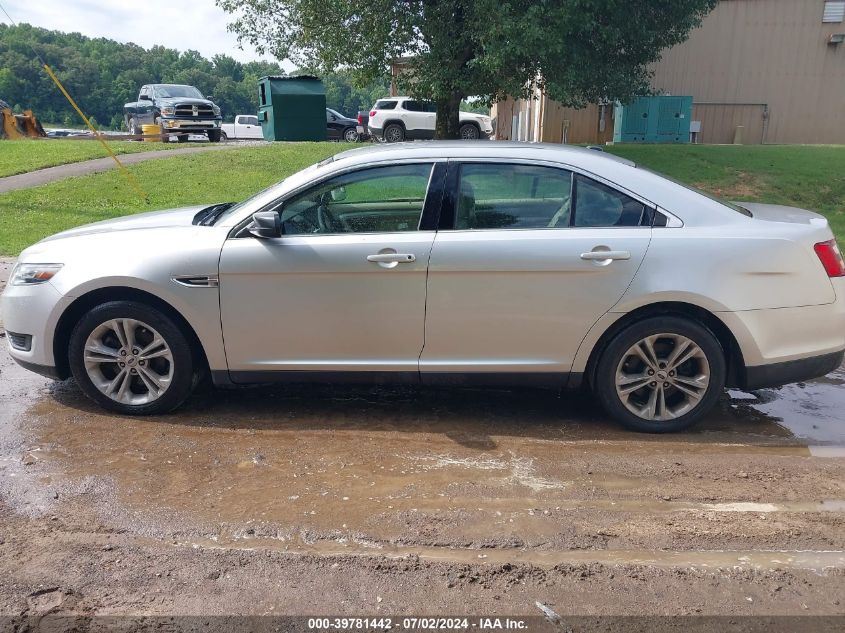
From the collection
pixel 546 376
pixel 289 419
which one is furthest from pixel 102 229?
pixel 546 376

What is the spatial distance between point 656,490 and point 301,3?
14.6m

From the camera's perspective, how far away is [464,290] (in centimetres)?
415

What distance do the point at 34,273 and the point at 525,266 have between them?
122 inches

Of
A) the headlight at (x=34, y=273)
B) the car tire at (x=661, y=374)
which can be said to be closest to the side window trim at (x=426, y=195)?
the headlight at (x=34, y=273)

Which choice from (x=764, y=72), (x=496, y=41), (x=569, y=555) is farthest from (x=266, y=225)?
(x=764, y=72)

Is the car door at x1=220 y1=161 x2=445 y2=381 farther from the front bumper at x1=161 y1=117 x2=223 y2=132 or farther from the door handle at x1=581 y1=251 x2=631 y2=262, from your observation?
the front bumper at x1=161 y1=117 x2=223 y2=132

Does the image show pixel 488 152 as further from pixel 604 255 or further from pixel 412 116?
pixel 412 116

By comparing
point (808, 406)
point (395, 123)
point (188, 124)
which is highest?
point (395, 123)

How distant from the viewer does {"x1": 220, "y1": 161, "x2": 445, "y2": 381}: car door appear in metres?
4.16

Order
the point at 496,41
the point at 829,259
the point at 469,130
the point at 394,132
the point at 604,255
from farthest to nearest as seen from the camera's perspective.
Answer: the point at 394,132 → the point at 469,130 → the point at 496,41 → the point at 829,259 → the point at 604,255

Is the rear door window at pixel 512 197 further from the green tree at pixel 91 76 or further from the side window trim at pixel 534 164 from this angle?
the green tree at pixel 91 76

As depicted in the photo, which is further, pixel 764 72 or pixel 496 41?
pixel 764 72

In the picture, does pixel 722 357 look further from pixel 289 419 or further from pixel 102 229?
pixel 102 229

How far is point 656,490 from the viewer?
3.61 meters
